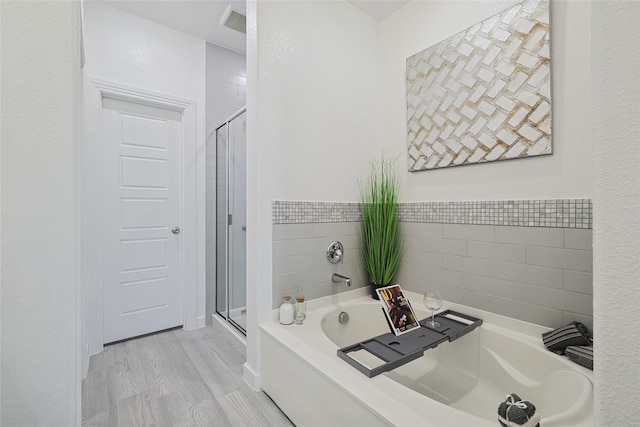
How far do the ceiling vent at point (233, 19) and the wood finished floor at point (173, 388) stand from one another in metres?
2.73

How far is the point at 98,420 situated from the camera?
1.50 m

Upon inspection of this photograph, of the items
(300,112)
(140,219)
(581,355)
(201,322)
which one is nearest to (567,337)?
(581,355)

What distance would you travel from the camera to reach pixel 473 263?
5.71ft

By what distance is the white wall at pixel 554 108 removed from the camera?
4.38 ft

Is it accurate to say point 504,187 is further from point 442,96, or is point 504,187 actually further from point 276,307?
point 276,307

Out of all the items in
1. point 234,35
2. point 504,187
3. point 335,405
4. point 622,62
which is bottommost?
point 335,405

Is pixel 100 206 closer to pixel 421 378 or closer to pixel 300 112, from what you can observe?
pixel 300 112

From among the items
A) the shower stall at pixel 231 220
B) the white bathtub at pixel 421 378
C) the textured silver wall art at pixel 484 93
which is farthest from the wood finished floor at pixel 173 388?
the textured silver wall art at pixel 484 93

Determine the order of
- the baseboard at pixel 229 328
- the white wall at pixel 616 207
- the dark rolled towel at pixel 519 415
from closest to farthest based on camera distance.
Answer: the white wall at pixel 616 207
the dark rolled towel at pixel 519 415
the baseboard at pixel 229 328

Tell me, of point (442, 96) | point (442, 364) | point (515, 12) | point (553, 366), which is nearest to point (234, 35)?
point (442, 96)

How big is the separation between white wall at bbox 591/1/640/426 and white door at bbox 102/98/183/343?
284 cm

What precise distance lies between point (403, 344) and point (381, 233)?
0.86 metres

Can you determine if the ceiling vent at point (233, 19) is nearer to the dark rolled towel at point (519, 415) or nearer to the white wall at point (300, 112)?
the white wall at point (300, 112)

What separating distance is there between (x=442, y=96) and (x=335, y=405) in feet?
6.06
